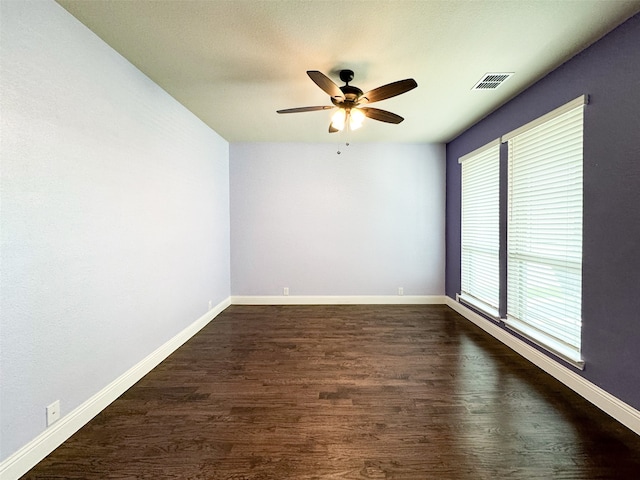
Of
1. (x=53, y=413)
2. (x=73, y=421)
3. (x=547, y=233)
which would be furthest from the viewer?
(x=547, y=233)

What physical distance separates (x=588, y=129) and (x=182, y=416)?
12.0 feet

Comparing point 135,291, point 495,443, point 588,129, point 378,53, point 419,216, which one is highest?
point 378,53

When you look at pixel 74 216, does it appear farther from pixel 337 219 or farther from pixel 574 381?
pixel 574 381

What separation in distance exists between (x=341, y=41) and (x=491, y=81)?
1.57 metres

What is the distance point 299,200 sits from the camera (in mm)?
4781

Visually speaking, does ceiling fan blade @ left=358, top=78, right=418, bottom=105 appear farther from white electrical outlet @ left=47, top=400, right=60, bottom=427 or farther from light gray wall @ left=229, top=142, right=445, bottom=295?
white electrical outlet @ left=47, top=400, right=60, bottom=427

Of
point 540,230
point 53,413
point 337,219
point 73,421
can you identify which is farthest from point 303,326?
point 540,230

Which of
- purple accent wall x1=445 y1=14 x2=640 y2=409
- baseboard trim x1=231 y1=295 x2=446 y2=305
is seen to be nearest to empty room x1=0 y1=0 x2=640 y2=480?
purple accent wall x1=445 y1=14 x2=640 y2=409

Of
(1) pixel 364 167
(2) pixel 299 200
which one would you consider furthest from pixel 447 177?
(2) pixel 299 200

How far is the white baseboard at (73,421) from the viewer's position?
1.49 metres

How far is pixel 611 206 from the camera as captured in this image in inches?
78.7

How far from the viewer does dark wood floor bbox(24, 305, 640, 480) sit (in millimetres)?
1554

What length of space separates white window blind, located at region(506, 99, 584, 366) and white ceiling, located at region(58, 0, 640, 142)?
24.0 inches

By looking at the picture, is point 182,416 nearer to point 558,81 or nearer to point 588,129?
point 588,129
